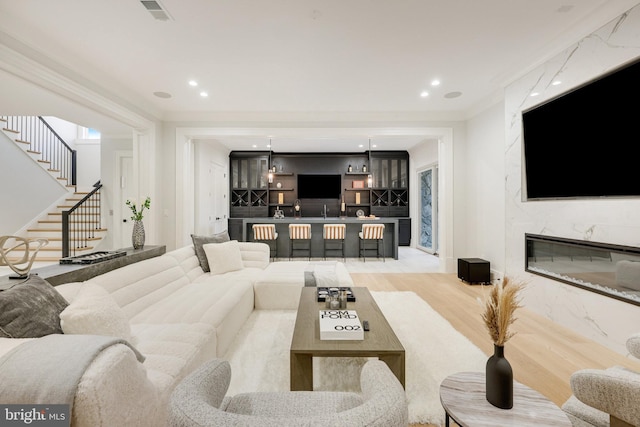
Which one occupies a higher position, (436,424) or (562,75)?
(562,75)

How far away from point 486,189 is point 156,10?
4969 millimetres

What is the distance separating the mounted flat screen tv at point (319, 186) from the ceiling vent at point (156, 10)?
6.59m

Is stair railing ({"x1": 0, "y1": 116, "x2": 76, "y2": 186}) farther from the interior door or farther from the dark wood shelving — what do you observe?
the dark wood shelving

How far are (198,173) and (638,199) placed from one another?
6910mm

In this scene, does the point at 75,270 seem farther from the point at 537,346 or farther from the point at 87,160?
the point at 87,160

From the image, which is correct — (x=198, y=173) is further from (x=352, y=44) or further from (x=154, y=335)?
(x=154, y=335)

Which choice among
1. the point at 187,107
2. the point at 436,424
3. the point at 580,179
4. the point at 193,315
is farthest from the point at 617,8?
the point at 187,107

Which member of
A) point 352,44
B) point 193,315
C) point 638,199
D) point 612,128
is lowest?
point 193,315

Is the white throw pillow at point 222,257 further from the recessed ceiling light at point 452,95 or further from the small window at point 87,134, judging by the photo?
the small window at point 87,134

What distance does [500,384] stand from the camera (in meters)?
1.17

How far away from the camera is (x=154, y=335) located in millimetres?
1841

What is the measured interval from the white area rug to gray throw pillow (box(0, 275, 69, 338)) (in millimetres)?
1084

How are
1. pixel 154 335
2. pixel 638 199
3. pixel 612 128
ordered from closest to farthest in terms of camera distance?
pixel 154 335 < pixel 638 199 < pixel 612 128

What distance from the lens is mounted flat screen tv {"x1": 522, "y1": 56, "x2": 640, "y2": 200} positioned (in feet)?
8.14
